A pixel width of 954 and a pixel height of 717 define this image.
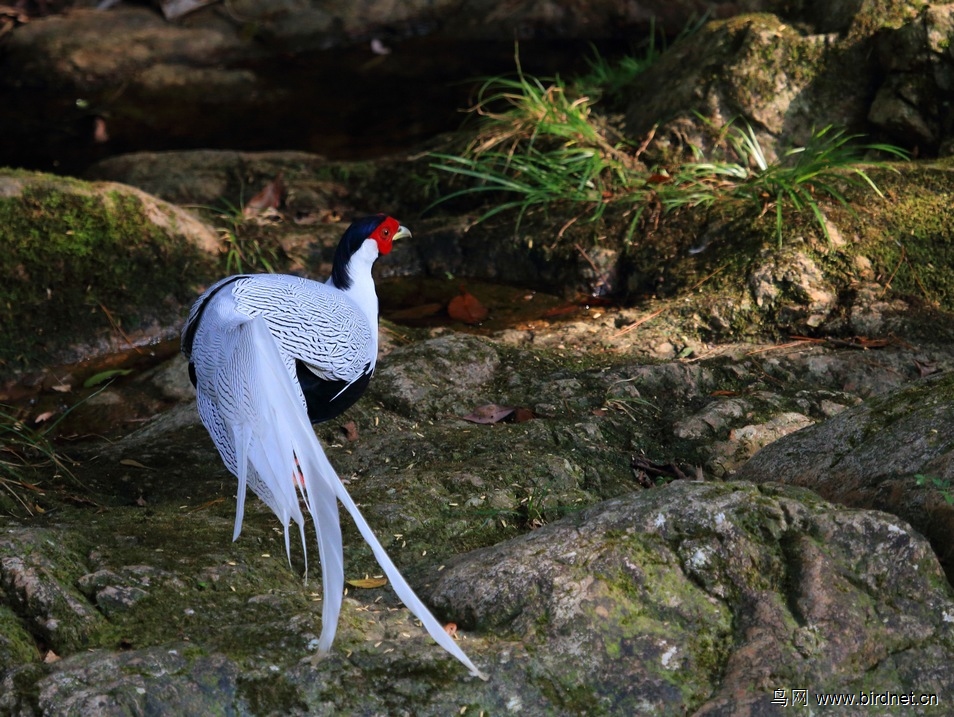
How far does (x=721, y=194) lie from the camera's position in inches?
179

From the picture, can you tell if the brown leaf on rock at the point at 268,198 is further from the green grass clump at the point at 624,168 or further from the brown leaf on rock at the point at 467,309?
the brown leaf on rock at the point at 467,309

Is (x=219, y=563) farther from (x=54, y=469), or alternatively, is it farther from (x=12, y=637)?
(x=54, y=469)

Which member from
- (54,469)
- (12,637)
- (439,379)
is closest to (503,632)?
(12,637)

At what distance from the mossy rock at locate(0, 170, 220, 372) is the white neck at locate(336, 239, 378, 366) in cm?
144

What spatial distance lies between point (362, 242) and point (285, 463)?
5.13ft

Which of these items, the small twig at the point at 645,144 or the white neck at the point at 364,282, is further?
the small twig at the point at 645,144

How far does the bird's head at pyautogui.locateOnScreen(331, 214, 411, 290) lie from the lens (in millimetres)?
3605

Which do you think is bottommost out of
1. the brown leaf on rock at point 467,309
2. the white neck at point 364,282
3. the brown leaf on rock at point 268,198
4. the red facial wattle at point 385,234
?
the brown leaf on rock at point 467,309

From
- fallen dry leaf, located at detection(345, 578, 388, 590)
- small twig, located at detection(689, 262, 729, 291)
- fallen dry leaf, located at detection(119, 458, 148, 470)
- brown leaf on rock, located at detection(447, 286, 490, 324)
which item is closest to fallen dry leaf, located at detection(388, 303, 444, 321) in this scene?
brown leaf on rock, located at detection(447, 286, 490, 324)

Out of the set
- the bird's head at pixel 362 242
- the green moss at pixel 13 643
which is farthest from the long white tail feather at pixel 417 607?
the bird's head at pixel 362 242

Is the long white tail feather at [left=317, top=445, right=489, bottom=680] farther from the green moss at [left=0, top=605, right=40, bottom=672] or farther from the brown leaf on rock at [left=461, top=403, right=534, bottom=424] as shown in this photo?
the brown leaf on rock at [left=461, top=403, right=534, bottom=424]

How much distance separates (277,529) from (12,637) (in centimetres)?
79

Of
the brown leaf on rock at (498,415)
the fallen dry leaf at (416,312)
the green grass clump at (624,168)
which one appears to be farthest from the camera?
the fallen dry leaf at (416,312)

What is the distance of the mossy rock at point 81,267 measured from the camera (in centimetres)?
448
